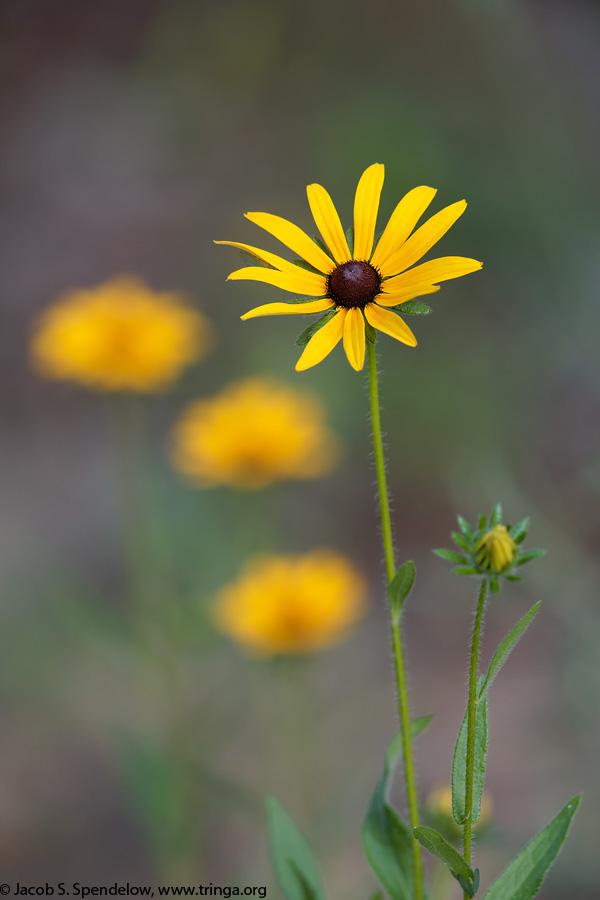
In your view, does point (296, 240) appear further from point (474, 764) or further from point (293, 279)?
point (474, 764)

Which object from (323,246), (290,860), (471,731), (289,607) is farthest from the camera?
(289,607)

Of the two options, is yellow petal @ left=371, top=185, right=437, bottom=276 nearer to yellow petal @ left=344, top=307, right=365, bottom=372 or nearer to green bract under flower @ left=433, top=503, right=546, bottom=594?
yellow petal @ left=344, top=307, right=365, bottom=372

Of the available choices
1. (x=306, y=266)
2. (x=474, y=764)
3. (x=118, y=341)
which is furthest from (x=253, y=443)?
(x=474, y=764)

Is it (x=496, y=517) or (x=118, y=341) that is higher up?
(x=118, y=341)

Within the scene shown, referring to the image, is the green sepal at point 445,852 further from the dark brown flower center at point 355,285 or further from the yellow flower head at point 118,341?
the yellow flower head at point 118,341

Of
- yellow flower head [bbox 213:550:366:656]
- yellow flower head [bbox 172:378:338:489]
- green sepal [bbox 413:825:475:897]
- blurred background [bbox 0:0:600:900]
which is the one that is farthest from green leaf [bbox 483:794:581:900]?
yellow flower head [bbox 172:378:338:489]
